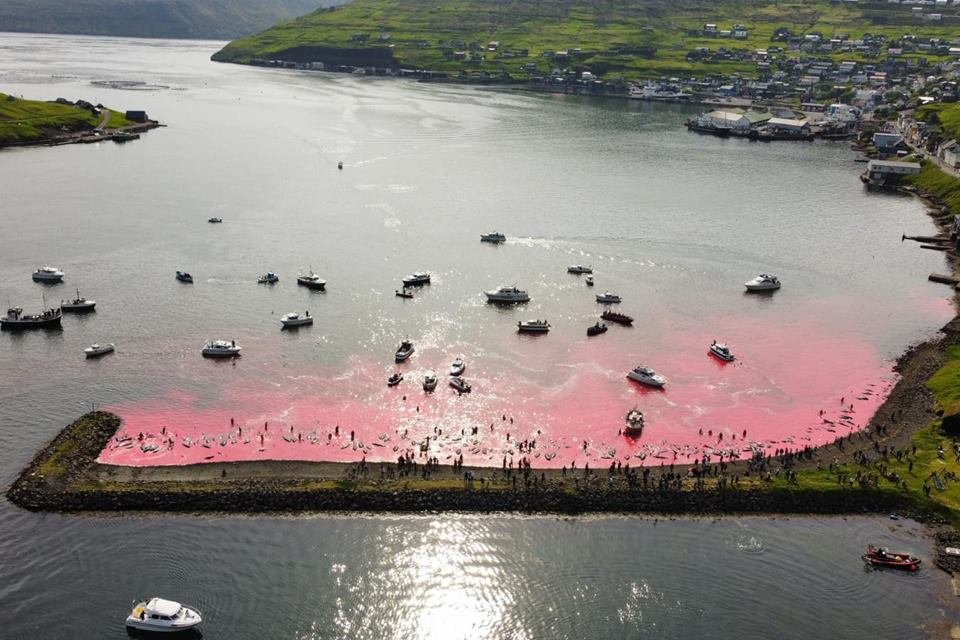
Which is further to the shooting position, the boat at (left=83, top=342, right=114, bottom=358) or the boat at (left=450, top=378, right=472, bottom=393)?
the boat at (left=83, top=342, right=114, bottom=358)

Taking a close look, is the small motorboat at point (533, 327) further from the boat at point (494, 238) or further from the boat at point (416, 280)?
the boat at point (494, 238)

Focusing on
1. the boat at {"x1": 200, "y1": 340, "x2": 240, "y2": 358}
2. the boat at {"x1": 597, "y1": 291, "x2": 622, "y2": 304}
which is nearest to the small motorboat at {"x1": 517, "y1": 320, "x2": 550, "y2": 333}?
the boat at {"x1": 597, "y1": 291, "x2": 622, "y2": 304}

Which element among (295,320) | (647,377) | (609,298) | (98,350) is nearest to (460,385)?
(647,377)

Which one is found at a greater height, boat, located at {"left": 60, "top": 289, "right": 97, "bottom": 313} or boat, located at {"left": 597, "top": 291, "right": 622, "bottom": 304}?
boat, located at {"left": 597, "top": 291, "right": 622, "bottom": 304}

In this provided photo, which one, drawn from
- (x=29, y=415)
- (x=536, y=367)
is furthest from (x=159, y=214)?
(x=536, y=367)

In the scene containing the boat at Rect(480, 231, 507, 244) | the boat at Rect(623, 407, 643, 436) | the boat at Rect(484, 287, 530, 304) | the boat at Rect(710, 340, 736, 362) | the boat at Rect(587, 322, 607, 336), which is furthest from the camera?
the boat at Rect(480, 231, 507, 244)

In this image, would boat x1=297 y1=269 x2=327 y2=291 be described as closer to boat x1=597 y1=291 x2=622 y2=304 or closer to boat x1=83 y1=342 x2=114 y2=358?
boat x1=83 y1=342 x2=114 y2=358

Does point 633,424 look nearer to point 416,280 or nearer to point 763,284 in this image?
point 416,280

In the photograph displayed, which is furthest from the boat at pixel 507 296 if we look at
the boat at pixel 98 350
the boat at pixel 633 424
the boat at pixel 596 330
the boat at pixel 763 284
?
the boat at pixel 98 350
